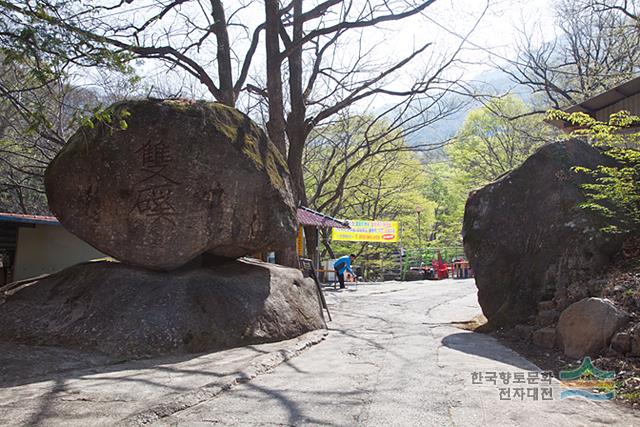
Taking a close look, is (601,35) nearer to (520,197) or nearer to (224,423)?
(520,197)

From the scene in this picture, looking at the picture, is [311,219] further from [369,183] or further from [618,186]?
[369,183]

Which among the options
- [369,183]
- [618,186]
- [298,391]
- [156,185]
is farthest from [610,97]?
[369,183]

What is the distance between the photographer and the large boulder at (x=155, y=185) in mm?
6691

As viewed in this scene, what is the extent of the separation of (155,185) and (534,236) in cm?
600

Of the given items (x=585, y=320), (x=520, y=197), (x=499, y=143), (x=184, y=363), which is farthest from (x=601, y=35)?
(x=184, y=363)

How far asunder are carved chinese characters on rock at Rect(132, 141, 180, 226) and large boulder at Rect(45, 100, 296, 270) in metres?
0.01

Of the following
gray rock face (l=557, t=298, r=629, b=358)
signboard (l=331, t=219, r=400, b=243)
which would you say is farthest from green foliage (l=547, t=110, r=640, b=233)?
signboard (l=331, t=219, r=400, b=243)

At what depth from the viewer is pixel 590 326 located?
18.8 feet

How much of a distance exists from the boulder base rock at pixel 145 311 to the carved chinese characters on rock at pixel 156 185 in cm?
82

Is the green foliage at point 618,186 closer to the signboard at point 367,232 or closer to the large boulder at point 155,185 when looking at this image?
the large boulder at point 155,185

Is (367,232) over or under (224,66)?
under

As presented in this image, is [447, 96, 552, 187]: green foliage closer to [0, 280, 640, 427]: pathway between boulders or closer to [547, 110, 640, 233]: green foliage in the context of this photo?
[547, 110, 640, 233]: green foliage

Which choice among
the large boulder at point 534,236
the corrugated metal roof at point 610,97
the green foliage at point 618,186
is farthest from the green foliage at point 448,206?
the green foliage at point 618,186

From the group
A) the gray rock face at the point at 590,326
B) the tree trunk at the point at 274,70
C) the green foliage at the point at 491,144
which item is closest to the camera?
the gray rock face at the point at 590,326
